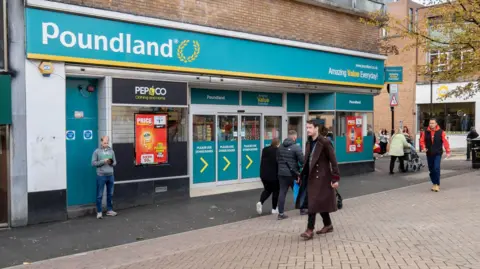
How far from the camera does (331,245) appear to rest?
643 centimetres

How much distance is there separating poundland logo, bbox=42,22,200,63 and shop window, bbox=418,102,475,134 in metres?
23.7

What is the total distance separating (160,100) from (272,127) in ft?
14.8

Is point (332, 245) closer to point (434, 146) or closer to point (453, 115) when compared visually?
point (434, 146)

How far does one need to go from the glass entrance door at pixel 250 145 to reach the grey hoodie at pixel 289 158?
159 inches

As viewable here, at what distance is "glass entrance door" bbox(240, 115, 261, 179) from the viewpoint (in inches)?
505

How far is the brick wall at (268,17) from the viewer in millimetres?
9945

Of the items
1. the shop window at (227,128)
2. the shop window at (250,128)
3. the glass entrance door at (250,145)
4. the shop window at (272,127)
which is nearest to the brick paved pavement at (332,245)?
the shop window at (227,128)

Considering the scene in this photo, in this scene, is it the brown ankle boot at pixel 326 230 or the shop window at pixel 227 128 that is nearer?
the brown ankle boot at pixel 326 230

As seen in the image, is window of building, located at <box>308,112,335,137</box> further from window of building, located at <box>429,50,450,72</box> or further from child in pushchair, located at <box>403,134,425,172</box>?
window of building, located at <box>429,50,450,72</box>

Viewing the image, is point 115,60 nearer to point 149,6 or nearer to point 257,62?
point 149,6

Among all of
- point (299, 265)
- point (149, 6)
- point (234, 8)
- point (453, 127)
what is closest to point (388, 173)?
point (234, 8)

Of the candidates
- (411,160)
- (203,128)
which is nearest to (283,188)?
(203,128)

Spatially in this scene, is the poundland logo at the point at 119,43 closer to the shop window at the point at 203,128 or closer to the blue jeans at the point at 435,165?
the shop window at the point at 203,128

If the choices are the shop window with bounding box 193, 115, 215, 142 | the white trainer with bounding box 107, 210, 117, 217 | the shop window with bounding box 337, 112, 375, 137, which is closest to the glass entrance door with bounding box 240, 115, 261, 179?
the shop window with bounding box 193, 115, 215, 142
